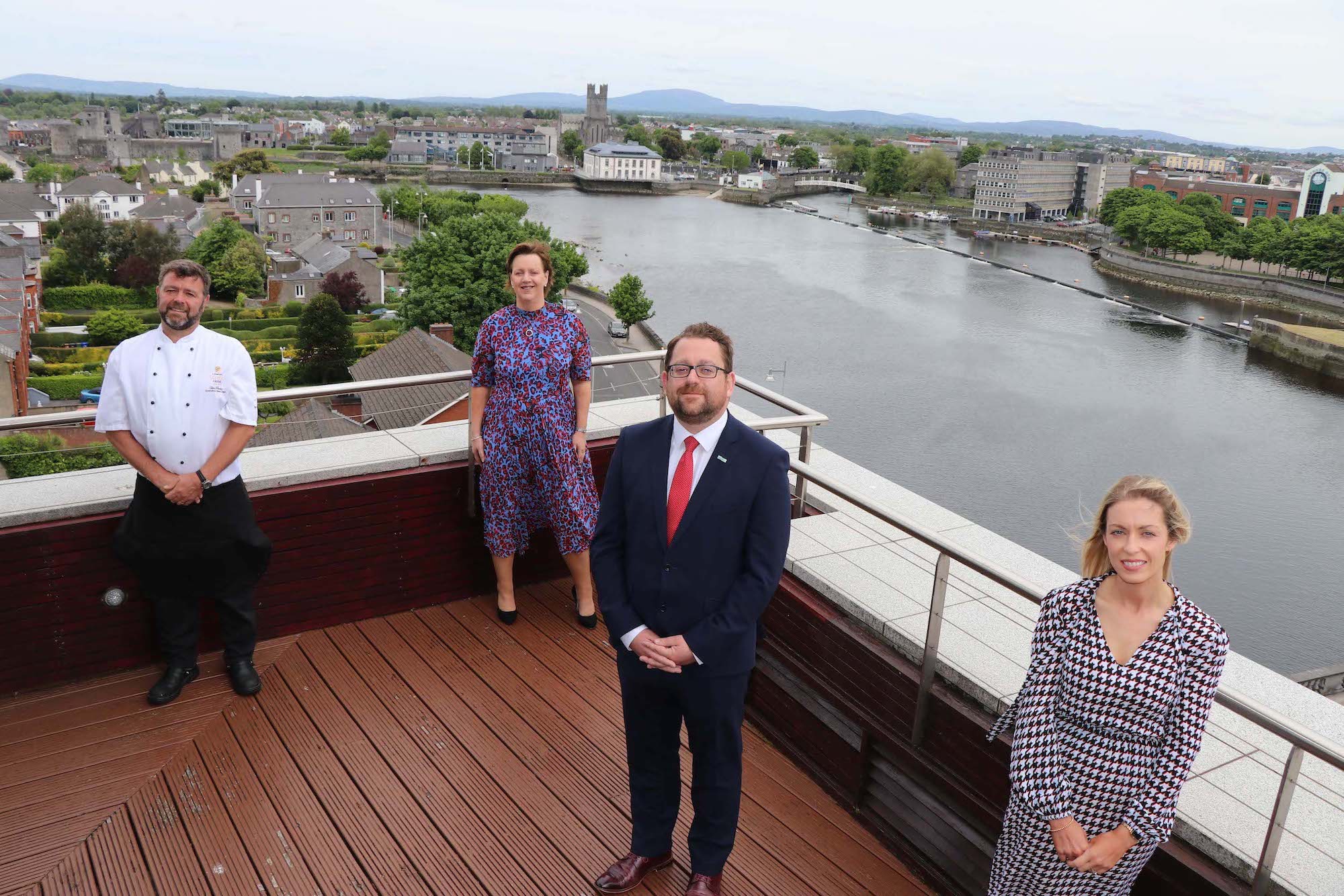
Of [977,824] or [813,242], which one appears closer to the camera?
[977,824]

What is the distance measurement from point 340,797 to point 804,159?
14743cm

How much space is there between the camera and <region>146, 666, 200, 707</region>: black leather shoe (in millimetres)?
2988

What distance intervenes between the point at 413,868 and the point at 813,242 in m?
71.7

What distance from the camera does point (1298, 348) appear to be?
44062mm

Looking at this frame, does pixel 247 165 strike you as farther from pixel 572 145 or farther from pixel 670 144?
pixel 670 144

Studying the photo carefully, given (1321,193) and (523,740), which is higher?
(1321,193)

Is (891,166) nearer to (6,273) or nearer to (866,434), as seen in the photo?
(866,434)

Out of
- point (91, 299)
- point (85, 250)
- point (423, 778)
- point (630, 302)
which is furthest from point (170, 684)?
point (85, 250)

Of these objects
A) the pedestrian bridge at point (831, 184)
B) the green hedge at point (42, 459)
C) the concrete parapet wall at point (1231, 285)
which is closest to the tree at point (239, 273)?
the green hedge at point (42, 459)

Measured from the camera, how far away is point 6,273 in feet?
112

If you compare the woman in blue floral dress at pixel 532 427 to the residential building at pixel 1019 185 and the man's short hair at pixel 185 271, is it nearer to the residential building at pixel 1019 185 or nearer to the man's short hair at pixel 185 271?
the man's short hair at pixel 185 271

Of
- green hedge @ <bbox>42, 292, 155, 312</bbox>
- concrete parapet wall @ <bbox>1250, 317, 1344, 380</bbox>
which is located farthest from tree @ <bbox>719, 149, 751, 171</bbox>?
green hedge @ <bbox>42, 292, 155, 312</bbox>

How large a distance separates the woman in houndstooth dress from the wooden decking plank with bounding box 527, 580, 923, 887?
75 centimetres

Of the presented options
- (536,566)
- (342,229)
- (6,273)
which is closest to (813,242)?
(342,229)
